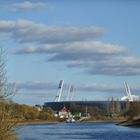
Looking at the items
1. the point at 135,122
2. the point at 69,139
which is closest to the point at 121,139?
the point at 69,139

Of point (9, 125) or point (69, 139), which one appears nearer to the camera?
point (9, 125)

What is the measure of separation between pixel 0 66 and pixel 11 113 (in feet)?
10.6

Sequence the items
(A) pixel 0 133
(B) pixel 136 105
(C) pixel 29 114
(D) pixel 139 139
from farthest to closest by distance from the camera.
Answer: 1. (C) pixel 29 114
2. (B) pixel 136 105
3. (D) pixel 139 139
4. (A) pixel 0 133

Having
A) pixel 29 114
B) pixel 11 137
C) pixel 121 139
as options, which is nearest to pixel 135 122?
pixel 29 114

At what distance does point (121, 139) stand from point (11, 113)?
1530 inches

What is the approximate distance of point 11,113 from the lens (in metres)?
31.3

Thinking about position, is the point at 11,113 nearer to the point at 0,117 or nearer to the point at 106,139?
the point at 0,117

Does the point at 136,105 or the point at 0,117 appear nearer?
the point at 0,117

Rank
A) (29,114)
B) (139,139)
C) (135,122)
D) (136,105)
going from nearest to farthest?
(139,139) → (135,122) → (136,105) → (29,114)

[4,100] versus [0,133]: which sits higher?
[4,100]

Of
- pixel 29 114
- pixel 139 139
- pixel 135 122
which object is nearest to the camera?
pixel 139 139

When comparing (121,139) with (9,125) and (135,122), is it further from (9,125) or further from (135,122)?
(135,122)

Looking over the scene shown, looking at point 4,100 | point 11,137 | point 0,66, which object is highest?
point 0,66

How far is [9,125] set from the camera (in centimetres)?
2980
